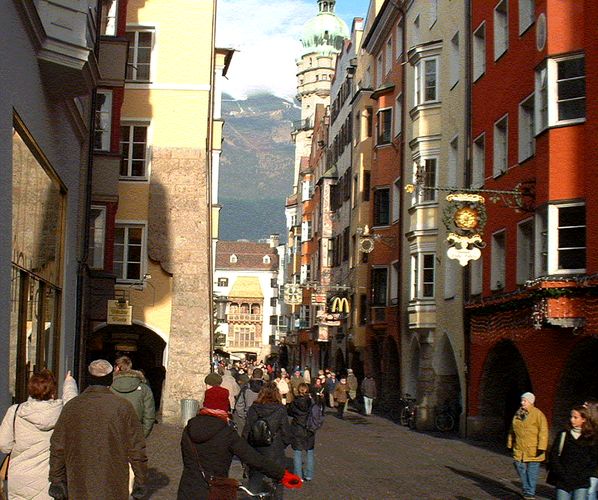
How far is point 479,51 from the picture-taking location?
108 feet

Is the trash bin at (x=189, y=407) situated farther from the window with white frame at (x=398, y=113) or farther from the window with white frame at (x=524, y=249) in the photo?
the window with white frame at (x=398, y=113)

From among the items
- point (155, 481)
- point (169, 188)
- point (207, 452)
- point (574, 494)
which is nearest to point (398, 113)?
point (169, 188)

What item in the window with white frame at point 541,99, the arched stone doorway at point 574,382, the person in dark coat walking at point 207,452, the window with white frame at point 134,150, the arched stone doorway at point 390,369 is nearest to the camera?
the person in dark coat walking at point 207,452

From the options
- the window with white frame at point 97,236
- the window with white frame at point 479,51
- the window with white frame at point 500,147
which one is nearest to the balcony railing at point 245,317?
the window with white frame at point 479,51

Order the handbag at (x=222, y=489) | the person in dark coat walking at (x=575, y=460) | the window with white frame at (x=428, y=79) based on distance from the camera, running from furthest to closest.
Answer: the window with white frame at (x=428, y=79), the person in dark coat walking at (x=575, y=460), the handbag at (x=222, y=489)

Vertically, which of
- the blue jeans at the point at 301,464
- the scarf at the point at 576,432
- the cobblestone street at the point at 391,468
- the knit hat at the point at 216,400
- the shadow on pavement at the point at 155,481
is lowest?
the cobblestone street at the point at 391,468

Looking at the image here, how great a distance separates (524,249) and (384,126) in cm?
1917

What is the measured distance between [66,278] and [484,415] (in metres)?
15.6

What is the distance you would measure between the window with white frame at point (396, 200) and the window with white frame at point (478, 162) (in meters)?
10.8

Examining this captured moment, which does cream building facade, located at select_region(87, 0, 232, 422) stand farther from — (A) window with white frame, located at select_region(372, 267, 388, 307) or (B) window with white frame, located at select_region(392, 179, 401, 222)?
(A) window with white frame, located at select_region(372, 267, 388, 307)

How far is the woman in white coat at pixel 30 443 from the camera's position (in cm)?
934

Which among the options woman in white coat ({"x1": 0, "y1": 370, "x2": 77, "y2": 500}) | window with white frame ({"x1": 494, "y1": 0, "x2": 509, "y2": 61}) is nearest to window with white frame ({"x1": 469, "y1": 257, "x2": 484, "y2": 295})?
window with white frame ({"x1": 494, "y1": 0, "x2": 509, "y2": 61})

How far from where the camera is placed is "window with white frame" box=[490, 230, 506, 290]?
96.9ft

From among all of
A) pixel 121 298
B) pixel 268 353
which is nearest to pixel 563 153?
pixel 121 298
